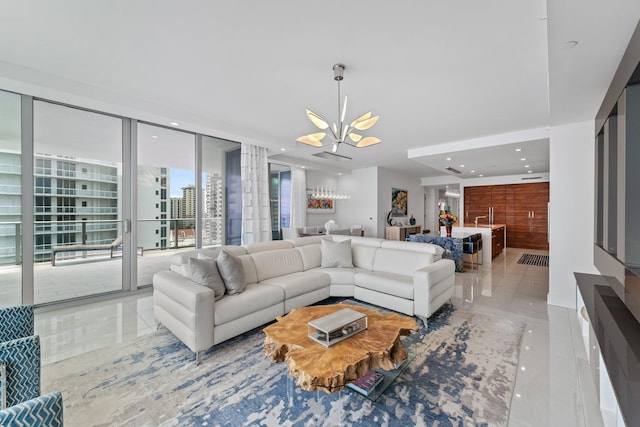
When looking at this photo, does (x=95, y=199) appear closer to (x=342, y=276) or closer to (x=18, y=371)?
(x=18, y=371)

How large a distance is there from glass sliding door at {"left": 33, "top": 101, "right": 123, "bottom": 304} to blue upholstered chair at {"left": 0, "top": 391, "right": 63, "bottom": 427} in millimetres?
3679

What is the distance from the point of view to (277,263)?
3.65m

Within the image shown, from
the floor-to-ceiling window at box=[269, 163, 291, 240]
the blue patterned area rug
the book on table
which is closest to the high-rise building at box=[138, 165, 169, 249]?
the blue patterned area rug

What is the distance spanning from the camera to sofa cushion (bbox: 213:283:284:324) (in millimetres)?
2477

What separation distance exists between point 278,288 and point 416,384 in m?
1.63

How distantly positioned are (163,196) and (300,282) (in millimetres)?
2989

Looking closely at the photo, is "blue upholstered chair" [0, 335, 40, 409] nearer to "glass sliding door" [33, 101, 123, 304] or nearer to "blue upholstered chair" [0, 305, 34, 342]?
"blue upholstered chair" [0, 305, 34, 342]

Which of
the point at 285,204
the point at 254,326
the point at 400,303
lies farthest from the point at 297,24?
the point at 285,204

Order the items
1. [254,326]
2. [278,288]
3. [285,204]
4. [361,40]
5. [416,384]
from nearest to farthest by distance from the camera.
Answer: [416,384] < [361,40] < [254,326] < [278,288] < [285,204]

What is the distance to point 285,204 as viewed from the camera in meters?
7.29

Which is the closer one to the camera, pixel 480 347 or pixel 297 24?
pixel 297 24

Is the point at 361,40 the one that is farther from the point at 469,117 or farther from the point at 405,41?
the point at 469,117

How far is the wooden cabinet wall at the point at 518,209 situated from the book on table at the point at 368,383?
7.25m

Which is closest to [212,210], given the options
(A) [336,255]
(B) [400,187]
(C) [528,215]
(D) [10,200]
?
(D) [10,200]
